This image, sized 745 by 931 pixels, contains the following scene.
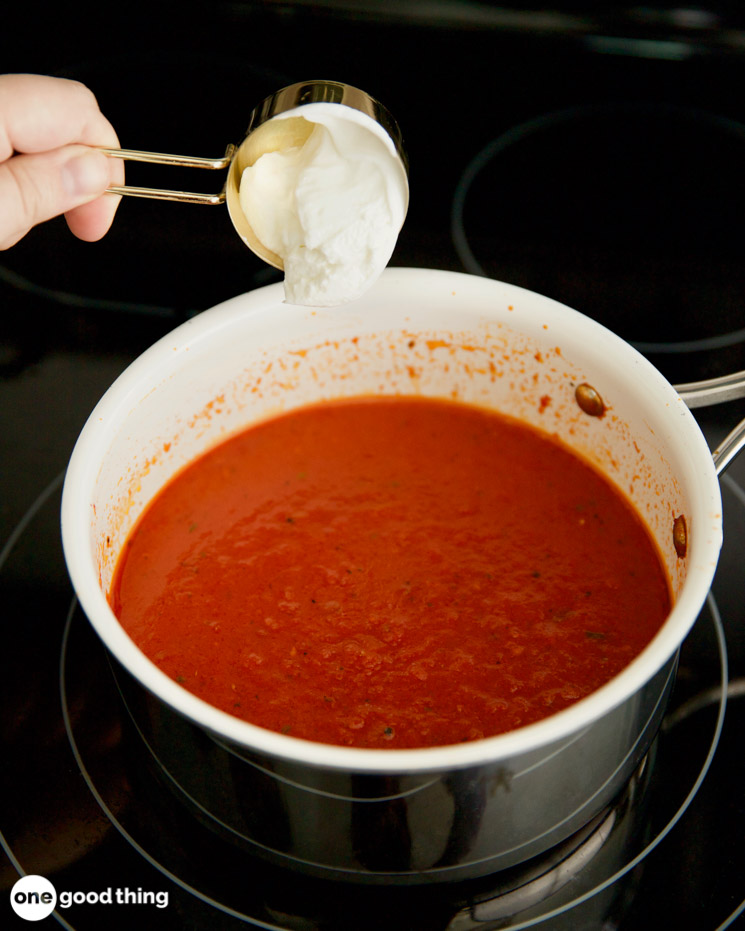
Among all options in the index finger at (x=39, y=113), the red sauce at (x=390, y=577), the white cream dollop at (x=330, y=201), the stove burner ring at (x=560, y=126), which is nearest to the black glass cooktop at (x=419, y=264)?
the stove burner ring at (x=560, y=126)

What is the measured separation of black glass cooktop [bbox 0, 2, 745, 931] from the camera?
3.81ft

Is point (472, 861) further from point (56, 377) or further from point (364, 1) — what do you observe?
point (364, 1)

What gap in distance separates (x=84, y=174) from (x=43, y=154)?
55mm

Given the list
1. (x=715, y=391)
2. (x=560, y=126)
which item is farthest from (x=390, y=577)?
(x=560, y=126)

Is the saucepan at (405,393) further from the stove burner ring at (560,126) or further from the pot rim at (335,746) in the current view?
the stove burner ring at (560,126)

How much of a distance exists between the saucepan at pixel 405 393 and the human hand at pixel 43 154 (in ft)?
0.83

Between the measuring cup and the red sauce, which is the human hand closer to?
the measuring cup

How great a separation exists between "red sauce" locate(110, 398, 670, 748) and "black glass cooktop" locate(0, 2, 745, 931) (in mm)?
130

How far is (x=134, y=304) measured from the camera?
1.76 meters

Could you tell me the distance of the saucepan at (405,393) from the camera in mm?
963

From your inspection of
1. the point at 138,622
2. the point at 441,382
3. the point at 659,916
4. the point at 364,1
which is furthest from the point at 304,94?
the point at 659,916

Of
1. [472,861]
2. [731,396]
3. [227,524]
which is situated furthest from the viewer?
[227,524]

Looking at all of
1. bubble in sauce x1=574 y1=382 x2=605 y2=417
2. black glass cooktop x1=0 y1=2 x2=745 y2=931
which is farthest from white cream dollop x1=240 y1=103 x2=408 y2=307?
black glass cooktop x1=0 y1=2 x2=745 y2=931

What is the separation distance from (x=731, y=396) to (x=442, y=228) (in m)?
0.74
